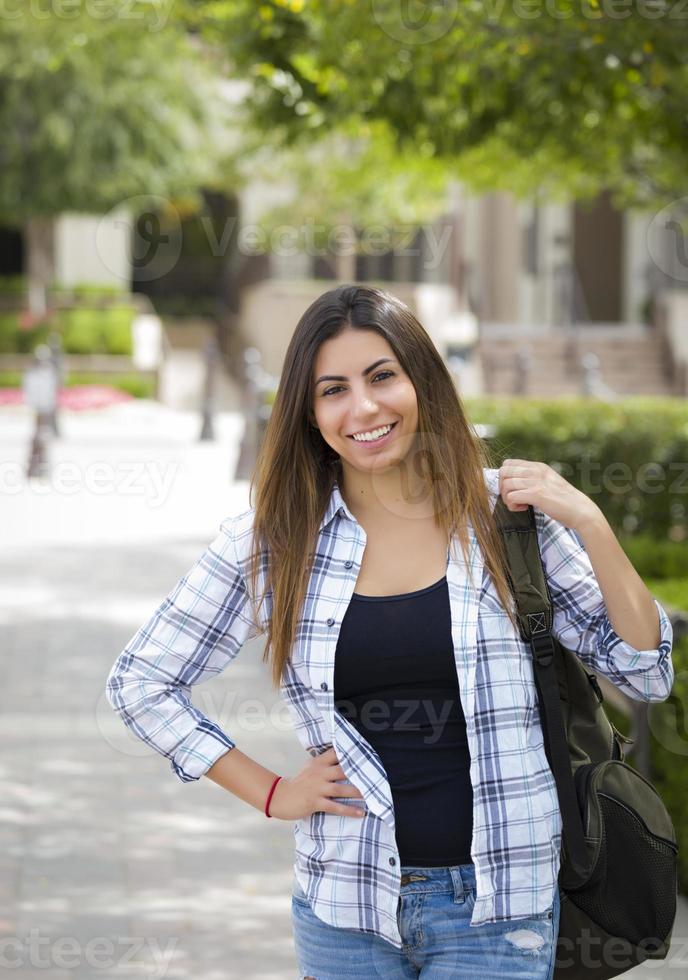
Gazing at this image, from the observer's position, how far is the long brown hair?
2.54m

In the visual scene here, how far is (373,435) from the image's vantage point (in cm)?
260

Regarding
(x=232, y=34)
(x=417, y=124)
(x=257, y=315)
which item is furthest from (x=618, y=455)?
(x=257, y=315)

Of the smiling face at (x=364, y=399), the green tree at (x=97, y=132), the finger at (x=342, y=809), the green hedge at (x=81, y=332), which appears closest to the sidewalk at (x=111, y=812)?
the finger at (x=342, y=809)

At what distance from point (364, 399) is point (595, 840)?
0.87 meters

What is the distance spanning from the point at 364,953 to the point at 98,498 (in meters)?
13.5

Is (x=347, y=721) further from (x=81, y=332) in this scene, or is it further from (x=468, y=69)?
(x=81, y=332)

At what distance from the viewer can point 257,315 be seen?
29.9 metres

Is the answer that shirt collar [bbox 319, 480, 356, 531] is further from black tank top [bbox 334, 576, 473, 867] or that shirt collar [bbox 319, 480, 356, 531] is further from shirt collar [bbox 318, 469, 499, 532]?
black tank top [bbox 334, 576, 473, 867]

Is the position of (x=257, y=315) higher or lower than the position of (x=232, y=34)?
lower

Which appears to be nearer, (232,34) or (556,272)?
(232,34)

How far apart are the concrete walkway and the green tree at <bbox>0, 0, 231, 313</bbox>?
17.6 meters

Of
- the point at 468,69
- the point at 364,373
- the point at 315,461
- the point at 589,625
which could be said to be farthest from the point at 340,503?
the point at 468,69

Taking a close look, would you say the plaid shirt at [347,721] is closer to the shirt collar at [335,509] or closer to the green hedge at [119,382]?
the shirt collar at [335,509]

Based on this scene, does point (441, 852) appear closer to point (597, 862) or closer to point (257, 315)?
point (597, 862)
